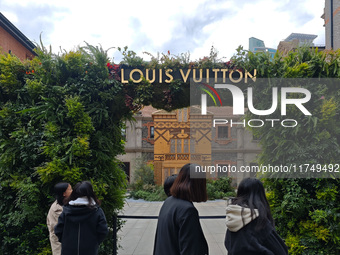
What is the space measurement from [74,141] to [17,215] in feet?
4.61

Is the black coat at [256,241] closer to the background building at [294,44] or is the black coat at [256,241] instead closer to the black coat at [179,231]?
the black coat at [179,231]

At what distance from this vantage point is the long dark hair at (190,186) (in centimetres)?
247

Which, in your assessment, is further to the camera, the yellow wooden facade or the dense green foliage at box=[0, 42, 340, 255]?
the yellow wooden facade

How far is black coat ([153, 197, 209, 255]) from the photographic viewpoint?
2.30 m

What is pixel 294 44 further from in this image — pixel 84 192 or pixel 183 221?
pixel 183 221

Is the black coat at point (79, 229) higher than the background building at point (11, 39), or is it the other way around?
the background building at point (11, 39)

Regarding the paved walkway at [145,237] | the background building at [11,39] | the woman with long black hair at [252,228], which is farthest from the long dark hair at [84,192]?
the background building at [11,39]

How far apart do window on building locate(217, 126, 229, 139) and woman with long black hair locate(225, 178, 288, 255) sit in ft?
70.4

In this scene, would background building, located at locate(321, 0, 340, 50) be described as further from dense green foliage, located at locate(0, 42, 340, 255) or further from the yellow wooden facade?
dense green foliage, located at locate(0, 42, 340, 255)

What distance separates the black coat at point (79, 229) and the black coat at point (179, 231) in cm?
96

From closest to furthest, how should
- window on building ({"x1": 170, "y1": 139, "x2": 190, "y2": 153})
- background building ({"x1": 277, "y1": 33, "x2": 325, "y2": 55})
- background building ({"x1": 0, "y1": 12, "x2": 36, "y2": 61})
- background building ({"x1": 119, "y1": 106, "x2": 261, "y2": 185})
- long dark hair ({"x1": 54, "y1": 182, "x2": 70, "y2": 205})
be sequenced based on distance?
long dark hair ({"x1": 54, "y1": 182, "x2": 70, "y2": 205}) < background building ({"x1": 277, "y1": 33, "x2": 325, "y2": 55}) < background building ({"x1": 0, "y1": 12, "x2": 36, "y2": 61}) < background building ({"x1": 119, "y1": 106, "x2": 261, "y2": 185}) < window on building ({"x1": 170, "y1": 139, "x2": 190, "y2": 153})

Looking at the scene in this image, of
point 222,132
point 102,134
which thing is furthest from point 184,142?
point 102,134

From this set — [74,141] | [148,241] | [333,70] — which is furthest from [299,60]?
[148,241]

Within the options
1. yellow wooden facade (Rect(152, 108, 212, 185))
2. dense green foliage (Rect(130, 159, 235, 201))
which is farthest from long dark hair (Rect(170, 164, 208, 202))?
yellow wooden facade (Rect(152, 108, 212, 185))
